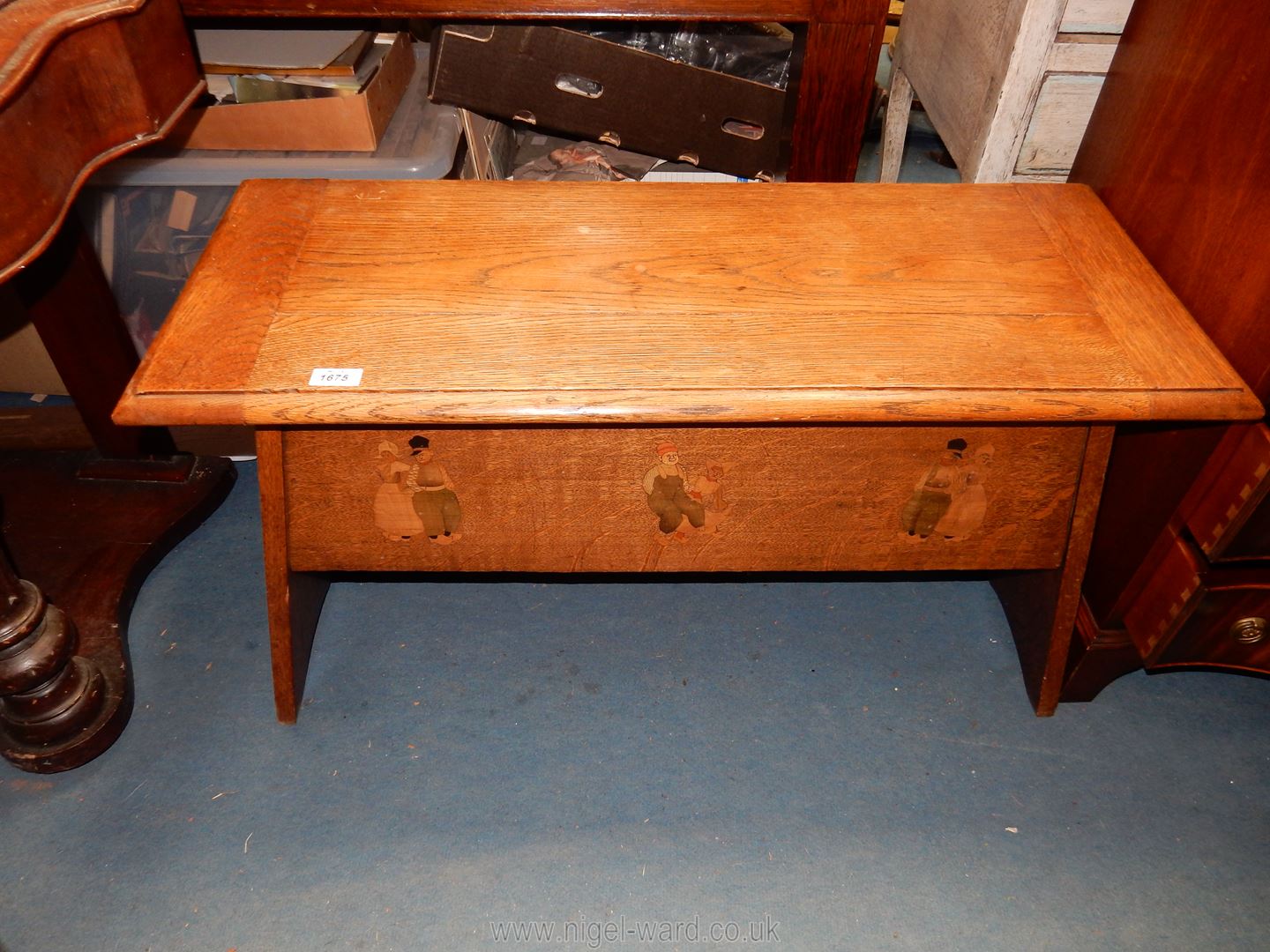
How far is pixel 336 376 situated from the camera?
96 cm

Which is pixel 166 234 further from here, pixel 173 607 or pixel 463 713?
pixel 463 713

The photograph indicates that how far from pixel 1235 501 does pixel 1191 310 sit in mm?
230

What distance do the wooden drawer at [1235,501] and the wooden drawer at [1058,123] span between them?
0.55m

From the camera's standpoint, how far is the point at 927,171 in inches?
95.0

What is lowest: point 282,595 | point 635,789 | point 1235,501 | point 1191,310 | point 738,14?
point 635,789

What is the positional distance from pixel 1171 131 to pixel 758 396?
0.62m

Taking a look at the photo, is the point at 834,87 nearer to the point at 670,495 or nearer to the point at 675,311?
the point at 675,311

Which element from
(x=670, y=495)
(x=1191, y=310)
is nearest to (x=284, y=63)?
(x=670, y=495)

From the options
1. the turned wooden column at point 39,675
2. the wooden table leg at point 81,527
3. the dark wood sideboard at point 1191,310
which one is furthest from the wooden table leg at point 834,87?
the turned wooden column at point 39,675

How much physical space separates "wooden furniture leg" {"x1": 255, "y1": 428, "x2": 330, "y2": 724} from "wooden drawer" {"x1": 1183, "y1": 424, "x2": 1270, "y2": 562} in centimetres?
108

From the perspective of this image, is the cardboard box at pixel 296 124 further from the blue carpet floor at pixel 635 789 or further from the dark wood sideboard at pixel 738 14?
the blue carpet floor at pixel 635 789

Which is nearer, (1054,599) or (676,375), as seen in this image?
(676,375)

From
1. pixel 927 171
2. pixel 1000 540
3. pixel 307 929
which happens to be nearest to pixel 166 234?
pixel 307 929

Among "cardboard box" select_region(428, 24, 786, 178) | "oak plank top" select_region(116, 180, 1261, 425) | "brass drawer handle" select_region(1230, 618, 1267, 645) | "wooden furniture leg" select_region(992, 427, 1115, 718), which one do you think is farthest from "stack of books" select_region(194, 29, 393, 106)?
"brass drawer handle" select_region(1230, 618, 1267, 645)
